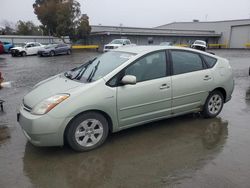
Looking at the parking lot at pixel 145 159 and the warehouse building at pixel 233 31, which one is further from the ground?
the warehouse building at pixel 233 31

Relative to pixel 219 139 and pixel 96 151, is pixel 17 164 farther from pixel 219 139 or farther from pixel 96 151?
pixel 219 139

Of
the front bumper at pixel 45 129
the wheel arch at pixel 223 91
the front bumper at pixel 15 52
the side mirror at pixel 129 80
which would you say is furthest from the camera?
the front bumper at pixel 15 52

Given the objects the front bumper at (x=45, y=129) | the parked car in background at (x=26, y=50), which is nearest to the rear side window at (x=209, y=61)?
the front bumper at (x=45, y=129)

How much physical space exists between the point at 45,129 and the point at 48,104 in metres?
0.37

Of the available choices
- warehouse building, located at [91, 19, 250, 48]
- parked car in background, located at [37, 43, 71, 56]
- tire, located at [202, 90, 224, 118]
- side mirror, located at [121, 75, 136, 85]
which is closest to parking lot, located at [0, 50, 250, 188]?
tire, located at [202, 90, 224, 118]

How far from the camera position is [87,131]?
3766 millimetres

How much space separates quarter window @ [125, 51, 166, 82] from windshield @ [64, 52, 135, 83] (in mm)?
222

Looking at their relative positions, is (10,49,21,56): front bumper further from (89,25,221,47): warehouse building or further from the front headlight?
the front headlight

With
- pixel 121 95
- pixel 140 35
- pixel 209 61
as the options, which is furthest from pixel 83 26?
pixel 121 95

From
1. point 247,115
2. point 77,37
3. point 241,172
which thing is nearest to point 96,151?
point 241,172

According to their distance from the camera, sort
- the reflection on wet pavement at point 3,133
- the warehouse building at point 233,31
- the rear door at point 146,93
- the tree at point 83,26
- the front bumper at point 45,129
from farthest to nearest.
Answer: the warehouse building at point 233,31, the tree at point 83,26, the reflection on wet pavement at point 3,133, the rear door at point 146,93, the front bumper at point 45,129

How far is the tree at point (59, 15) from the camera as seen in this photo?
37125 mm

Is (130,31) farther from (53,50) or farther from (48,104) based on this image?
(48,104)

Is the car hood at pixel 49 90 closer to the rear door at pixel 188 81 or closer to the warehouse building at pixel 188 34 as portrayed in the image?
the rear door at pixel 188 81
